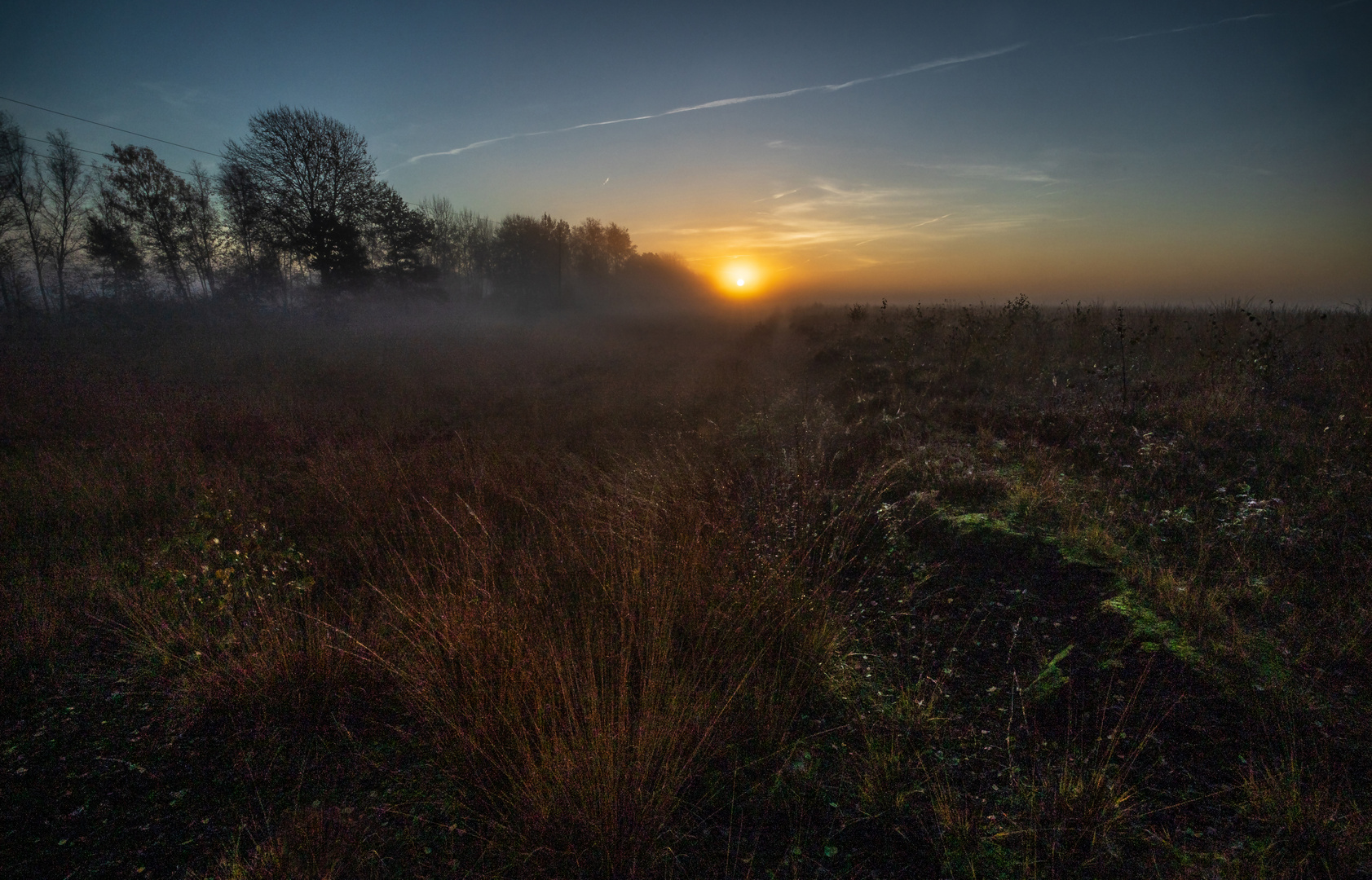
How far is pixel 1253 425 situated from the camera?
5.57 m

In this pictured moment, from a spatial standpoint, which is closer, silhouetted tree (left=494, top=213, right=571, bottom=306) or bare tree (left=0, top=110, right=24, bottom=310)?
bare tree (left=0, top=110, right=24, bottom=310)

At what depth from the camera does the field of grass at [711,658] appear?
1807mm

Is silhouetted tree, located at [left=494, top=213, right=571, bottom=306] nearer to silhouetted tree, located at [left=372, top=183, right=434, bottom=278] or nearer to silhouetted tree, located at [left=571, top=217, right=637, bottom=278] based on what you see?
silhouetted tree, located at [left=571, top=217, right=637, bottom=278]

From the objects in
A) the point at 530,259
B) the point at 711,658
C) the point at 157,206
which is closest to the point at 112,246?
the point at 157,206

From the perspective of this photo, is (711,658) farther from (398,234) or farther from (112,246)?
(112,246)

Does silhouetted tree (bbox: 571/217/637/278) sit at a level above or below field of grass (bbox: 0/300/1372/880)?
above

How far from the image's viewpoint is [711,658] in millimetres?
2613

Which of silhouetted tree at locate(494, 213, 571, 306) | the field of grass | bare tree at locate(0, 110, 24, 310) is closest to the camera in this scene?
the field of grass

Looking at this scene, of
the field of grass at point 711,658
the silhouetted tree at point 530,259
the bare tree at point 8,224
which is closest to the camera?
the field of grass at point 711,658

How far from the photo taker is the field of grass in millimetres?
1807

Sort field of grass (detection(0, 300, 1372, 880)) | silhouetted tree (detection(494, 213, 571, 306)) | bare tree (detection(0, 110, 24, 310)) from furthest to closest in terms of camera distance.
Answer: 1. silhouetted tree (detection(494, 213, 571, 306))
2. bare tree (detection(0, 110, 24, 310))
3. field of grass (detection(0, 300, 1372, 880))

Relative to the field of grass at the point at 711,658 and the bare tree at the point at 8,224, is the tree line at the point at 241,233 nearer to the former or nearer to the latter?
the bare tree at the point at 8,224

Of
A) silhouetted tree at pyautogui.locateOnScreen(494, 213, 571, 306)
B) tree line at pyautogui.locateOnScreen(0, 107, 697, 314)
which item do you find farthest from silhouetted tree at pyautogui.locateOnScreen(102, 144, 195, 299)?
silhouetted tree at pyautogui.locateOnScreen(494, 213, 571, 306)

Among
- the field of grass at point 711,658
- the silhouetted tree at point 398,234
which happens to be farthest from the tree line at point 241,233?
the field of grass at point 711,658
